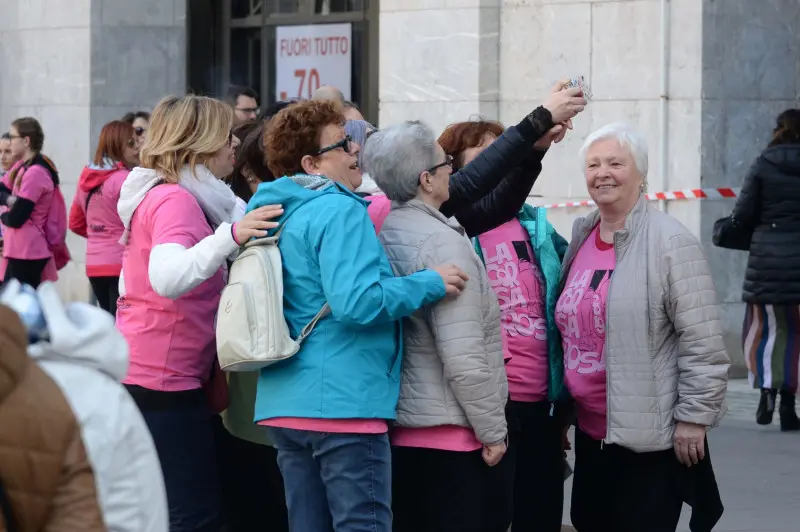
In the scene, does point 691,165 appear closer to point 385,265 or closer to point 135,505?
point 385,265

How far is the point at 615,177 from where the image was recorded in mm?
4812

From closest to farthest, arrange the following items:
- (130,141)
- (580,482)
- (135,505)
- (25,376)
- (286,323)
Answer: (25,376), (135,505), (286,323), (580,482), (130,141)

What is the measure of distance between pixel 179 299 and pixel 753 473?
12.6ft

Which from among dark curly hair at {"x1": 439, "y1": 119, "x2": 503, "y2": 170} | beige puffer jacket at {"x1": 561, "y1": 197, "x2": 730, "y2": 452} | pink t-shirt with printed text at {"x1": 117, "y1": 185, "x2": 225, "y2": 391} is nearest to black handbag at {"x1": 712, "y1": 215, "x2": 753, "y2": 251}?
dark curly hair at {"x1": 439, "y1": 119, "x2": 503, "y2": 170}

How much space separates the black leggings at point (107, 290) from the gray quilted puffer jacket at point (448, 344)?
5.72m

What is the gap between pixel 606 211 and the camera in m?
4.88

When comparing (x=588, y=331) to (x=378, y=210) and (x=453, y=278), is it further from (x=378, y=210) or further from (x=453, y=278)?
(x=378, y=210)

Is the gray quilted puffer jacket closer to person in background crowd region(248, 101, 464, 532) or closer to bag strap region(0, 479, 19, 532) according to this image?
person in background crowd region(248, 101, 464, 532)

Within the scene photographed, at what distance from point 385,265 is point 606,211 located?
93cm

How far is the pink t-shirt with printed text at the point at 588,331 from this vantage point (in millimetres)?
4762

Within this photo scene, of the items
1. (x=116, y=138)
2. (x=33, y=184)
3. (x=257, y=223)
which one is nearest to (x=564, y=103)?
(x=257, y=223)

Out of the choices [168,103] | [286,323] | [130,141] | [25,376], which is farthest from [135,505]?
[130,141]

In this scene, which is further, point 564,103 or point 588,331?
point 564,103

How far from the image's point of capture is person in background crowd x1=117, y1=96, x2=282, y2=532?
4.84 metres
